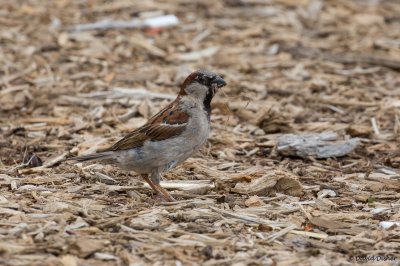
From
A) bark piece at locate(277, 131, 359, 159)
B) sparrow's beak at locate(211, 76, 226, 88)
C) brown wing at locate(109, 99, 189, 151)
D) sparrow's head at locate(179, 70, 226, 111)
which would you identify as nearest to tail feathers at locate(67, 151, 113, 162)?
brown wing at locate(109, 99, 189, 151)

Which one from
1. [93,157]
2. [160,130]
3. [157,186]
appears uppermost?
[160,130]

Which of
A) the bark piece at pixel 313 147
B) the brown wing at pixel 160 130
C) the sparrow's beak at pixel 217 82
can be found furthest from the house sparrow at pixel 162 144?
the bark piece at pixel 313 147

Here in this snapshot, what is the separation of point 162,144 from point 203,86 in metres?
0.61

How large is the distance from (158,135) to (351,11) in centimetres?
671

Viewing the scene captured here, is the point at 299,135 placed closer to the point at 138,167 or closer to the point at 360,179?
the point at 360,179

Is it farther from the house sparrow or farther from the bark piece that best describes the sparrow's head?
the bark piece

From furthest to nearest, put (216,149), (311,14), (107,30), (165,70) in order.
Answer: (311,14) → (107,30) → (165,70) → (216,149)

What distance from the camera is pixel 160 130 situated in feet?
21.1

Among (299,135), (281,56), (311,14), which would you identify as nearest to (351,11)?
(311,14)

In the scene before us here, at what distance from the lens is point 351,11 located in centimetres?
1235

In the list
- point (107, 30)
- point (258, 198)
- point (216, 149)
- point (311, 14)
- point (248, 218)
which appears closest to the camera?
point (248, 218)

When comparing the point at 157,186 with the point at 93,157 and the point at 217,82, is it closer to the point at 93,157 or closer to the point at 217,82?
the point at 93,157

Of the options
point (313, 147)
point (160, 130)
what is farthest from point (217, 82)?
point (313, 147)

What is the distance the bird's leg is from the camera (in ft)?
20.5
